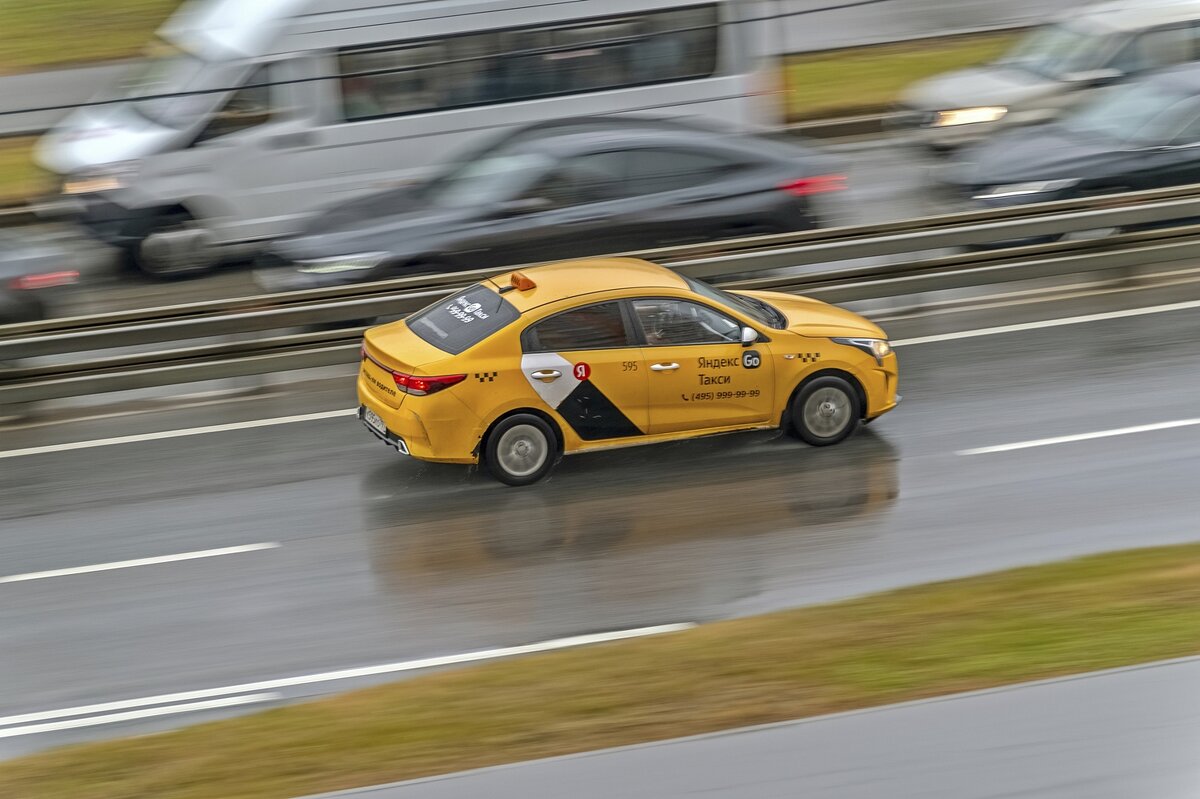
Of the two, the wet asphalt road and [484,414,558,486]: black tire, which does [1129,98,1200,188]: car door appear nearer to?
the wet asphalt road

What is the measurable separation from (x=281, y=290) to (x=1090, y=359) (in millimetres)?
7325

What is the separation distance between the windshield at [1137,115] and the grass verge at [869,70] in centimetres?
612

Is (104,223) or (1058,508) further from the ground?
(104,223)

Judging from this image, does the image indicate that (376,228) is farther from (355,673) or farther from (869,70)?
(869,70)

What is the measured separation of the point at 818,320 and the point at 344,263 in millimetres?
4746

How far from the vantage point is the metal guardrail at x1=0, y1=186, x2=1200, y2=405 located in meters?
12.5

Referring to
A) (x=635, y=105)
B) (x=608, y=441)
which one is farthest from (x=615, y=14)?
(x=608, y=441)

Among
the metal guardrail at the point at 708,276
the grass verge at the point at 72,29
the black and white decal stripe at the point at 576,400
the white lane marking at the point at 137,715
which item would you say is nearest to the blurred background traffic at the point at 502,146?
the metal guardrail at the point at 708,276

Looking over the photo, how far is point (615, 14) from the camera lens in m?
16.0

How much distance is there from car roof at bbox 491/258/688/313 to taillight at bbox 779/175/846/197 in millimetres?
3357

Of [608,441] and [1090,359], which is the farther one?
[1090,359]

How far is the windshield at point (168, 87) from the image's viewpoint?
15750 millimetres

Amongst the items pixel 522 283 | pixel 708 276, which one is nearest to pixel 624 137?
pixel 708 276

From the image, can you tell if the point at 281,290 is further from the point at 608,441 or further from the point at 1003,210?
the point at 1003,210
